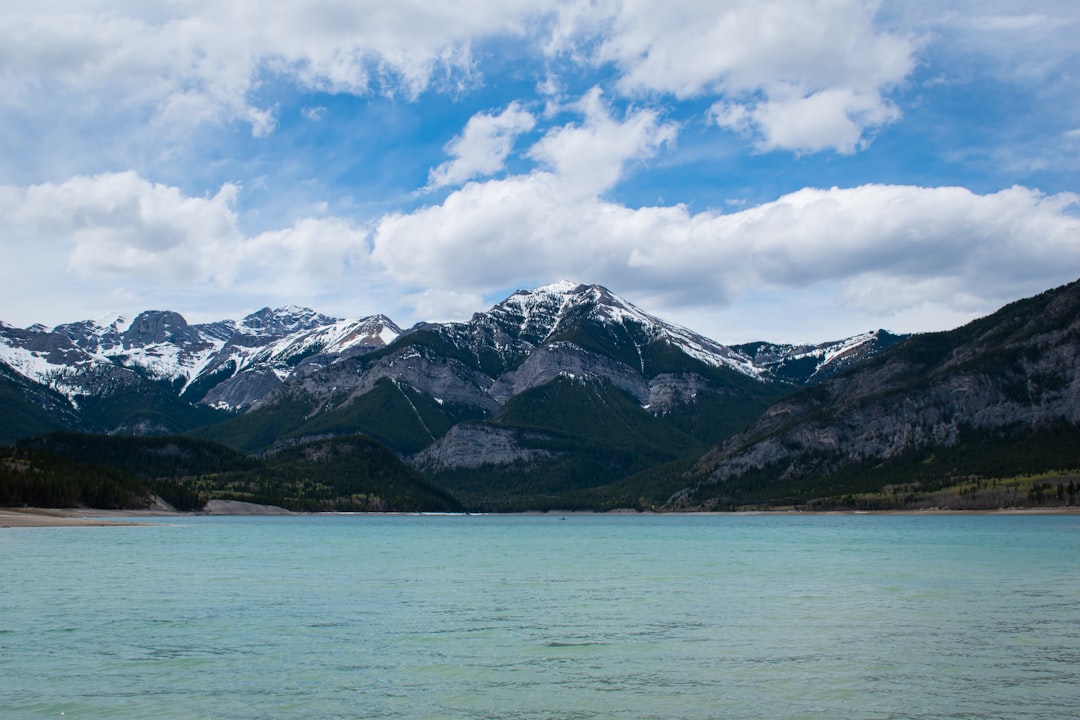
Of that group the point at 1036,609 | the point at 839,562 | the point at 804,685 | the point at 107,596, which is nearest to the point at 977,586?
the point at 1036,609

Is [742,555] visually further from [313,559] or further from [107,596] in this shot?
[107,596]

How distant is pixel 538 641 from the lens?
42.8 metres

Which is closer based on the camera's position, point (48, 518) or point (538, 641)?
point (538, 641)

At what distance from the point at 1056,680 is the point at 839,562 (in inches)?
2275

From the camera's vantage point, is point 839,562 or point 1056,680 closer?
point 1056,680

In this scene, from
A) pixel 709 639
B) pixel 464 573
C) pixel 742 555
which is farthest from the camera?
pixel 742 555

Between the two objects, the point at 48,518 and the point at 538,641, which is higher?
the point at 538,641

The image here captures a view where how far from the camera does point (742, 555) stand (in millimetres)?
103812

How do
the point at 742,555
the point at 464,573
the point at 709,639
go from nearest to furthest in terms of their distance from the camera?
the point at 709,639 → the point at 464,573 → the point at 742,555

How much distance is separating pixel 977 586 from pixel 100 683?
54866mm

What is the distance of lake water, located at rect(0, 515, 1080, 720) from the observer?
30.6 meters

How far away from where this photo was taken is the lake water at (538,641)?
30578 mm

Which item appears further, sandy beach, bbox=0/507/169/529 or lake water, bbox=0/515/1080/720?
sandy beach, bbox=0/507/169/529

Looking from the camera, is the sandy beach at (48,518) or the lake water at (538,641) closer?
the lake water at (538,641)
